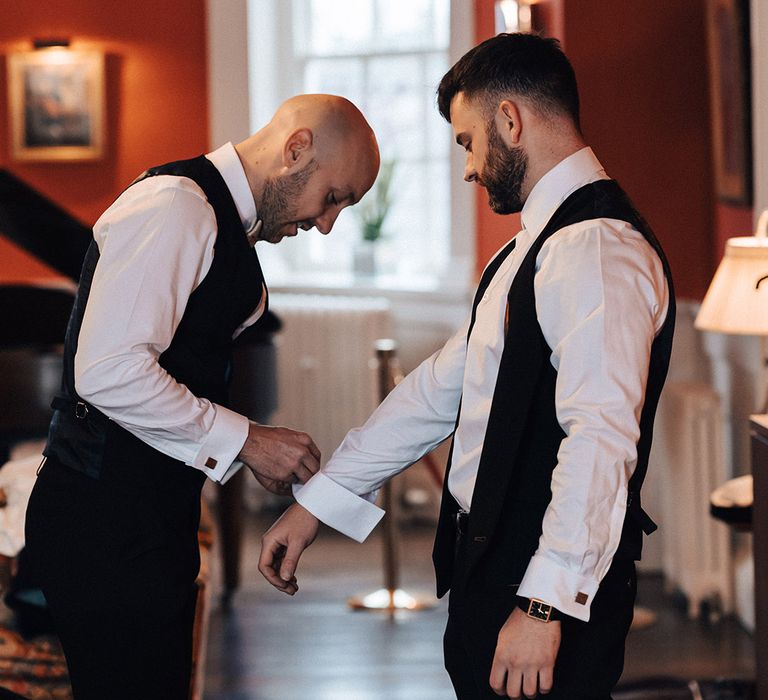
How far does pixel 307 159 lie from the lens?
2.08 m

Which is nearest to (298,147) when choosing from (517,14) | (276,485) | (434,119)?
(276,485)

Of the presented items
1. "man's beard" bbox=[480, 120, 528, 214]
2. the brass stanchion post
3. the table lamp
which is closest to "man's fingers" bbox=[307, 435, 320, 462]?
"man's beard" bbox=[480, 120, 528, 214]

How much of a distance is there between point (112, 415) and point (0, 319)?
4.08 m

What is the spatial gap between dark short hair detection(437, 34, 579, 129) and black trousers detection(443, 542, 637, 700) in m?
0.69

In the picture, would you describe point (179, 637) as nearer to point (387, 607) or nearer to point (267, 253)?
point (387, 607)

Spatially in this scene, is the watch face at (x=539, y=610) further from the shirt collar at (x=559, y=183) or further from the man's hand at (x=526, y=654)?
the shirt collar at (x=559, y=183)

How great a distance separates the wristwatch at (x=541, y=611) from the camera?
1.62 m

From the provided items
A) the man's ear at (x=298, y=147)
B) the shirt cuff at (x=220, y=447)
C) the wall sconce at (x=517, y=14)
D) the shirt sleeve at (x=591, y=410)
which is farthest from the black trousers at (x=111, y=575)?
A: the wall sconce at (x=517, y=14)

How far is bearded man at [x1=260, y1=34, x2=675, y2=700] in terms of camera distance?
1.62m

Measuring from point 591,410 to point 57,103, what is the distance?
215 inches

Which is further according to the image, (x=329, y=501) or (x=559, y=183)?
(x=329, y=501)

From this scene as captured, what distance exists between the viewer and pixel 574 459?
1.61 metres

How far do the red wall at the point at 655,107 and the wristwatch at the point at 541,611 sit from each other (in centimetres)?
323

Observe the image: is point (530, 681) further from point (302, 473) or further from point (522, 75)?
point (522, 75)
